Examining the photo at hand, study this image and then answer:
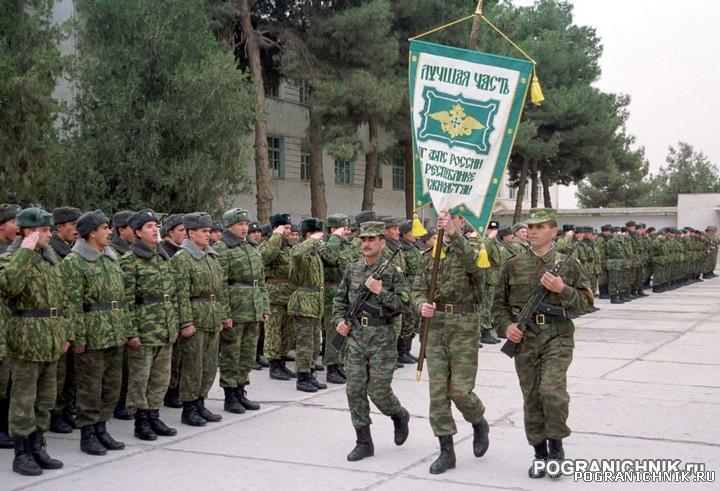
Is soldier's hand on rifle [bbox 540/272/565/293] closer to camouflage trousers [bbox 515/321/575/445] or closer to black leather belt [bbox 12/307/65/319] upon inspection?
camouflage trousers [bbox 515/321/575/445]

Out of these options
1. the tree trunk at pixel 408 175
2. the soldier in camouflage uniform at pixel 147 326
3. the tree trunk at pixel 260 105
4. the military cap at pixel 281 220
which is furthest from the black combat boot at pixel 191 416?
the tree trunk at pixel 408 175

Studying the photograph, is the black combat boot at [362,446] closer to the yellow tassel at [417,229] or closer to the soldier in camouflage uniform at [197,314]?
the yellow tassel at [417,229]

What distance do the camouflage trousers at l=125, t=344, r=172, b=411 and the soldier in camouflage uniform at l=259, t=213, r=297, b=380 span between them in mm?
2974

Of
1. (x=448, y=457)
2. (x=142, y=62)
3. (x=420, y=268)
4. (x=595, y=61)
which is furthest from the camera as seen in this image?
(x=595, y=61)

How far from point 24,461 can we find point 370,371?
8.90 ft

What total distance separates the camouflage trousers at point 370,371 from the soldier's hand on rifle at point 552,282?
4.79ft

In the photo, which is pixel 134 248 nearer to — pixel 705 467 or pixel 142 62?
pixel 705 467

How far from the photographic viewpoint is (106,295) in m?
7.30

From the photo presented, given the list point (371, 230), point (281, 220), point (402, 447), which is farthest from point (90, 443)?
point (281, 220)

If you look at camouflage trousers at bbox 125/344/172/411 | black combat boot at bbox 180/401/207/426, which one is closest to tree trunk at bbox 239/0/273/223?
black combat boot at bbox 180/401/207/426

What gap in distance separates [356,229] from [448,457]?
274 inches

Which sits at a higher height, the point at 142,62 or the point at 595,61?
the point at 595,61

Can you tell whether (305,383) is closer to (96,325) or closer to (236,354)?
(236,354)

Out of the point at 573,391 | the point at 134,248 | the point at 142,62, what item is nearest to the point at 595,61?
the point at 142,62
